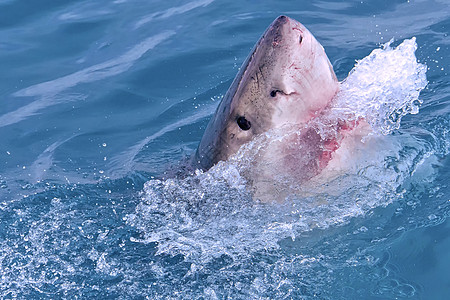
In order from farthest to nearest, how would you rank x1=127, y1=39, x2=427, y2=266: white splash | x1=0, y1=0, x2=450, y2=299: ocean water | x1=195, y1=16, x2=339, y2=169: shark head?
x1=127, y1=39, x2=427, y2=266: white splash
x1=0, y1=0, x2=450, y2=299: ocean water
x1=195, y1=16, x2=339, y2=169: shark head

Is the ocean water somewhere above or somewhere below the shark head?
below

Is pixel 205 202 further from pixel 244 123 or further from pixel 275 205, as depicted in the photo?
pixel 244 123

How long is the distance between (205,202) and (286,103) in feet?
2.49

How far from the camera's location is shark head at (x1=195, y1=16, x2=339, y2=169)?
306 cm

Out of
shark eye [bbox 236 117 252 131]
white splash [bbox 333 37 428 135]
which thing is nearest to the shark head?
shark eye [bbox 236 117 252 131]

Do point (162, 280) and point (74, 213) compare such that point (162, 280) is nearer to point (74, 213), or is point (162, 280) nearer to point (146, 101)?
point (74, 213)

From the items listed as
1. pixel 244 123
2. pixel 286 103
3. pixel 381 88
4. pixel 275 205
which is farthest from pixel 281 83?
pixel 381 88

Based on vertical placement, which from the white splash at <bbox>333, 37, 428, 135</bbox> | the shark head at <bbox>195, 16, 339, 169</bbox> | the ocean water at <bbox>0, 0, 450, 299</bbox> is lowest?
the ocean water at <bbox>0, 0, 450, 299</bbox>

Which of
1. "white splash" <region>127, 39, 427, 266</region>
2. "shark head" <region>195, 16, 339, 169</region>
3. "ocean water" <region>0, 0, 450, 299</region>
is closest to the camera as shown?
"shark head" <region>195, 16, 339, 169</region>

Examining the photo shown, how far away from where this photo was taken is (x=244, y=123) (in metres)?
3.24

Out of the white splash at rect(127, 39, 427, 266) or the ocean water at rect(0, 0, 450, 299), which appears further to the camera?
the white splash at rect(127, 39, 427, 266)

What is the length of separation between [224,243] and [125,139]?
7.10ft

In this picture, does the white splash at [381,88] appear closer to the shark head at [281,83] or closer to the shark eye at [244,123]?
the shark head at [281,83]

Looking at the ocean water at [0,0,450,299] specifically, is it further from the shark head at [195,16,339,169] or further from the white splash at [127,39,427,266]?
the shark head at [195,16,339,169]
